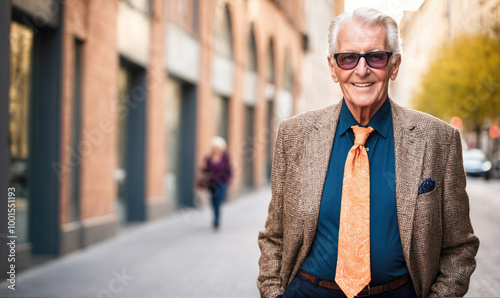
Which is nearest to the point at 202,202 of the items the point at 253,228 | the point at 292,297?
the point at 253,228

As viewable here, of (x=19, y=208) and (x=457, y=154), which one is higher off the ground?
(x=457, y=154)

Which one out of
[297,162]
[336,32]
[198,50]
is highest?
[198,50]

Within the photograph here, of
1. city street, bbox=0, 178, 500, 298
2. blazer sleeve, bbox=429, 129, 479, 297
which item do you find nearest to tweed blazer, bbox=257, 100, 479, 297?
blazer sleeve, bbox=429, 129, 479, 297

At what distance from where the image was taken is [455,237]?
2.39 meters

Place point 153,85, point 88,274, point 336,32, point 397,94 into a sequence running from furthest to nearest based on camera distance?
point 397,94, point 153,85, point 88,274, point 336,32

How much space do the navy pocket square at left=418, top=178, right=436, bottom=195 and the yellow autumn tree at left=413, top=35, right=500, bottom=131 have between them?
19262 mm

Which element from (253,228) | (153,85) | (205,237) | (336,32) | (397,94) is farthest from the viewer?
(397,94)

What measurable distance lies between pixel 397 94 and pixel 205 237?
101166 millimetres

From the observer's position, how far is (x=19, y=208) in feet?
27.5

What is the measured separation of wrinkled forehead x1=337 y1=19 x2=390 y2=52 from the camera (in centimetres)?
232

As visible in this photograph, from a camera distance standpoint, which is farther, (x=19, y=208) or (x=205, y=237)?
(x=205, y=237)

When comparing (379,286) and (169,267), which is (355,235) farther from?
(169,267)

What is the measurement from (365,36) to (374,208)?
65 cm

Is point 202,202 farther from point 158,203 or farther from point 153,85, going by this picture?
point 153,85
